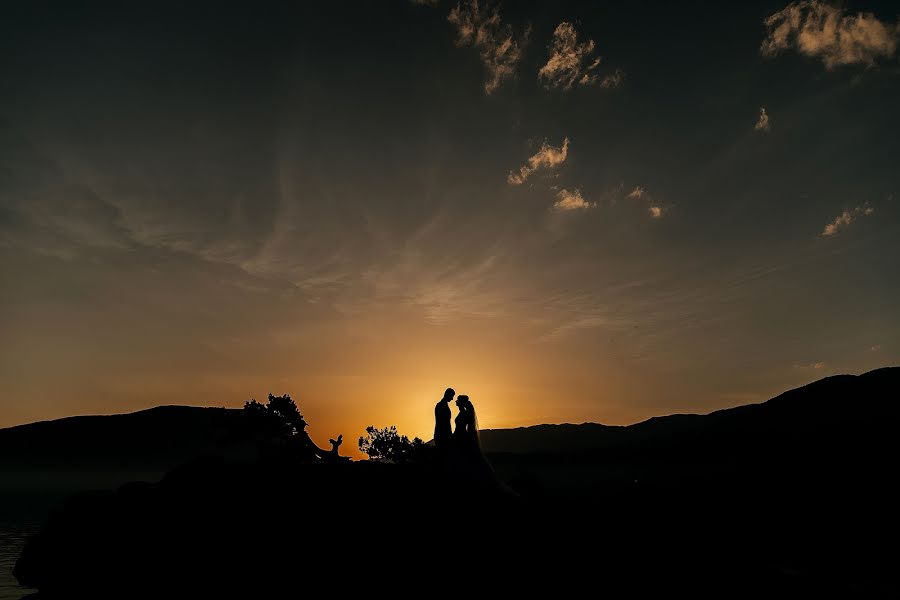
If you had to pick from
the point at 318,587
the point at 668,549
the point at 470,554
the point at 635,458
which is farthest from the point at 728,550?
the point at 635,458

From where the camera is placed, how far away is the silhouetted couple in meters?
22.0

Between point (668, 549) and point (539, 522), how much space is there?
5471 millimetres

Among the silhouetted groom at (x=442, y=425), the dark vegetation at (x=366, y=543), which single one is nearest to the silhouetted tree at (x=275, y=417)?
the dark vegetation at (x=366, y=543)

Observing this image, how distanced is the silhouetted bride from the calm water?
40.8 metres

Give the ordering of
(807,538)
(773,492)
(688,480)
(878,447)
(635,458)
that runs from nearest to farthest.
Result: (807,538) → (773,492) → (878,447) → (688,480) → (635,458)

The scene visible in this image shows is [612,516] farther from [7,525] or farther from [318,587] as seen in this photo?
[7,525]

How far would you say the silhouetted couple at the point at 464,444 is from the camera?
21969mm

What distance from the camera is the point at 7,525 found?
301 feet

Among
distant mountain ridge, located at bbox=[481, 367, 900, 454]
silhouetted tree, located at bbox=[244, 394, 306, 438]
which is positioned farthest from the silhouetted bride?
distant mountain ridge, located at bbox=[481, 367, 900, 454]

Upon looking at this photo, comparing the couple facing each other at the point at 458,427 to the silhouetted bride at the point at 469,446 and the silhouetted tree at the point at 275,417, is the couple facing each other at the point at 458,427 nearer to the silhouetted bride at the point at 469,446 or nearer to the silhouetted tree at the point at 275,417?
the silhouetted bride at the point at 469,446

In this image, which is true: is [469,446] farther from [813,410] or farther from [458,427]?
[813,410]

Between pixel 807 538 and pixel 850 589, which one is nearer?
pixel 850 589

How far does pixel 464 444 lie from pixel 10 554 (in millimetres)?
67067

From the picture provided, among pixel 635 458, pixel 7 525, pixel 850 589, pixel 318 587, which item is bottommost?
pixel 850 589
